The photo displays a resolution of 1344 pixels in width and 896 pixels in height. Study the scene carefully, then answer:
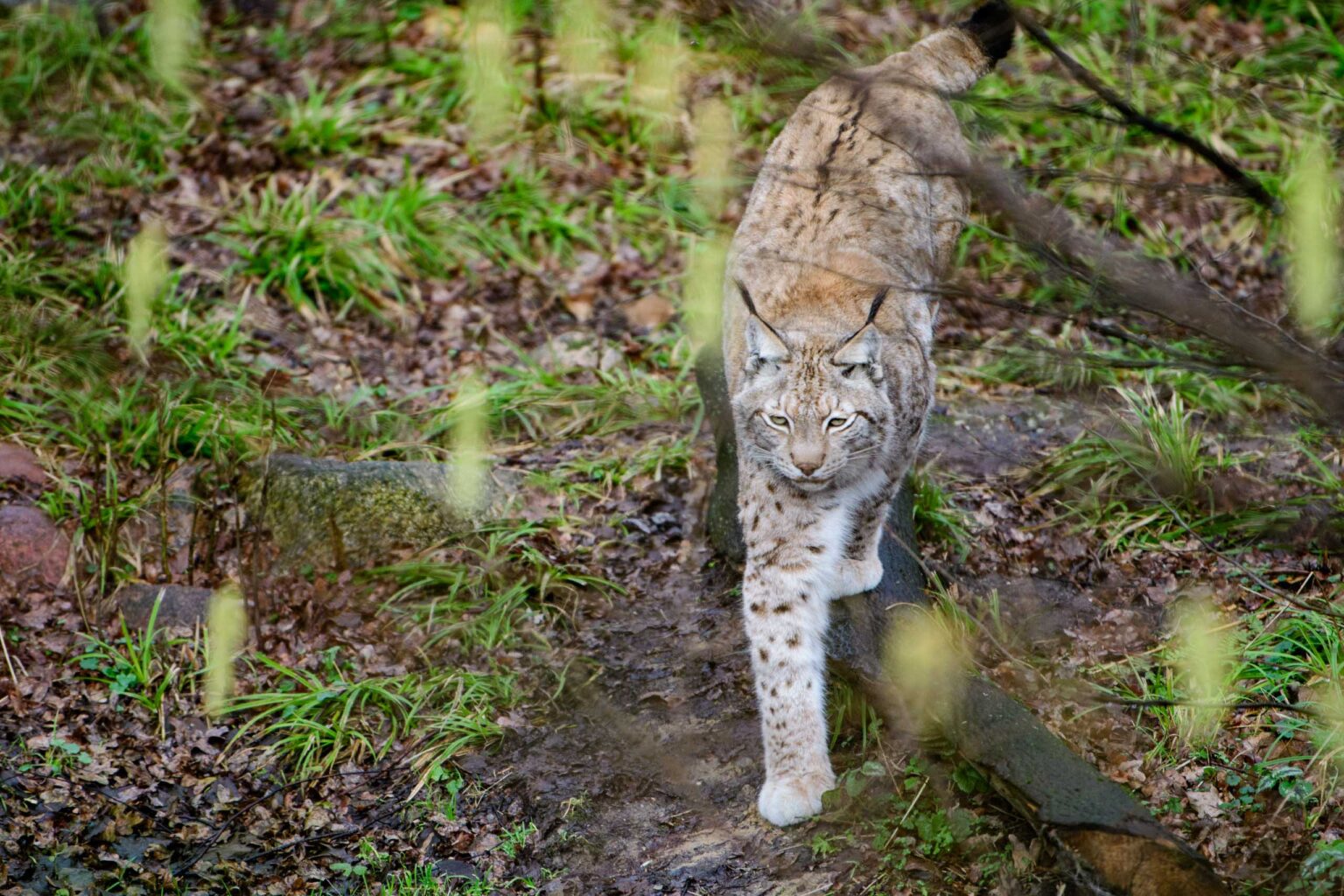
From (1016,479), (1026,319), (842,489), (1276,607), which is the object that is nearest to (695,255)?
(1026,319)

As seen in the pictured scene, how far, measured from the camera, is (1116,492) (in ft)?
19.3

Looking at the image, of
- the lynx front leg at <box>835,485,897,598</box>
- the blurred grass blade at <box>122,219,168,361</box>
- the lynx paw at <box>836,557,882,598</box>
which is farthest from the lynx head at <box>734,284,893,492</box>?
the blurred grass blade at <box>122,219,168,361</box>

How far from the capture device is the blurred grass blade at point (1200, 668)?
434 centimetres

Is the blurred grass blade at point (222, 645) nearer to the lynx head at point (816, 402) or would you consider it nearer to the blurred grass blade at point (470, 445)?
the blurred grass blade at point (470, 445)

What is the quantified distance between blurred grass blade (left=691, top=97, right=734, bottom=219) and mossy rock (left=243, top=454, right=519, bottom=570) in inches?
110

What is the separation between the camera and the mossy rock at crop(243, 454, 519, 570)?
6000mm

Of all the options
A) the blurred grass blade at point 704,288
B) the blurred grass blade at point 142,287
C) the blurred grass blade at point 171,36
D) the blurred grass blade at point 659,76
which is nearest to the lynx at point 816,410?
the blurred grass blade at point 704,288

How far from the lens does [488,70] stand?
863 centimetres

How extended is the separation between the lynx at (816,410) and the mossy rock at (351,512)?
66.0 inches

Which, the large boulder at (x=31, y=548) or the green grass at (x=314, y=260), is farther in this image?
the green grass at (x=314, y=260)

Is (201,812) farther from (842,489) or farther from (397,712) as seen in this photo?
(842,489)

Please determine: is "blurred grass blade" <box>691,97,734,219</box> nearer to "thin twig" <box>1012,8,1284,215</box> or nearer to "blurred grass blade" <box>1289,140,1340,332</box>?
"blurred grass blade" <box>1289,140,1340,332</box>

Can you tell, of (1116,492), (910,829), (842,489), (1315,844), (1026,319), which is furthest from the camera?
(1026,319)

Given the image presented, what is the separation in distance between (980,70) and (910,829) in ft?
11.8
